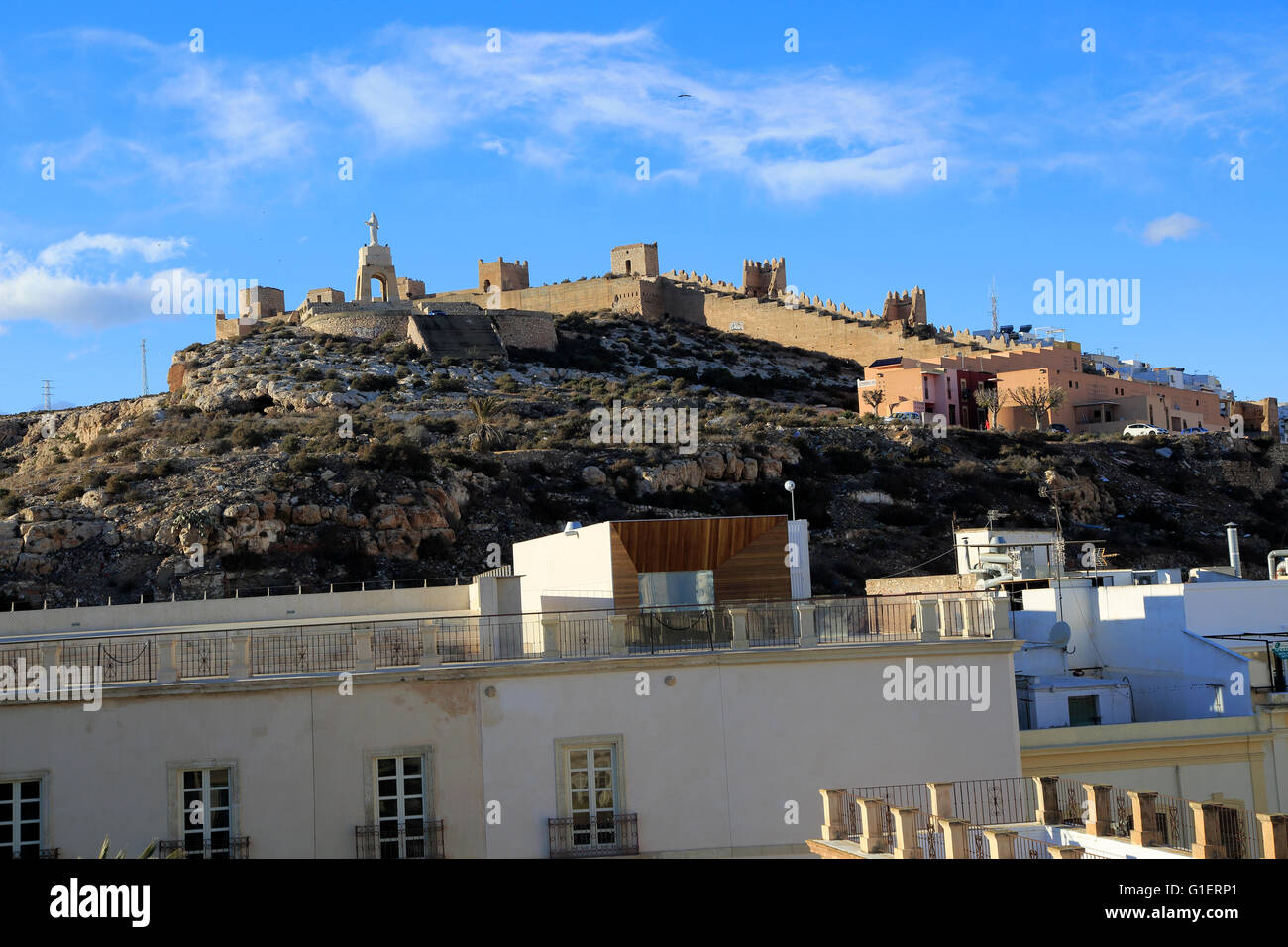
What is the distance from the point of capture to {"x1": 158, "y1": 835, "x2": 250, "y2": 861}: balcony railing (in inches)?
512

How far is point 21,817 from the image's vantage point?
12977 millimetres

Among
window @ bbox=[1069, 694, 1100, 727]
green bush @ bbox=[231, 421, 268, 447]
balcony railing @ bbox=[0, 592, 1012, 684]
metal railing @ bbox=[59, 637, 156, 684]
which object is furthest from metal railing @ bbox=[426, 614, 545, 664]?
green bush @ bbox=[231, 421, 268, 447]

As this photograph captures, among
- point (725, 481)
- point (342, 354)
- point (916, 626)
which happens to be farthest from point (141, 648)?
point (342, 354)

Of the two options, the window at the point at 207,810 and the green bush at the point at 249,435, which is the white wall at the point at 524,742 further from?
the green bush at the point at 249,435

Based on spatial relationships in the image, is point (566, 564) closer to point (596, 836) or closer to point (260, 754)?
point (596, 836)

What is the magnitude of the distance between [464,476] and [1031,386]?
34358mm

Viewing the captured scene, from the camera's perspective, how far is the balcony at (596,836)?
539 inches

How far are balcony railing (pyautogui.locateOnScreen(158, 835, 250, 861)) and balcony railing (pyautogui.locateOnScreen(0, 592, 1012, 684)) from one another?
1.56 meters

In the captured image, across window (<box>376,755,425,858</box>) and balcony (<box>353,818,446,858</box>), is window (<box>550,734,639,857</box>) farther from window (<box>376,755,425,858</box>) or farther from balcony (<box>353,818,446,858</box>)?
window (<box>376,755,425,858</box>)

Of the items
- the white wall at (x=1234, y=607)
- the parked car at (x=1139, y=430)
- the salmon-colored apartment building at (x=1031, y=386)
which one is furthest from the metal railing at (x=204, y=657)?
the parked car at (x=1139, y=430)

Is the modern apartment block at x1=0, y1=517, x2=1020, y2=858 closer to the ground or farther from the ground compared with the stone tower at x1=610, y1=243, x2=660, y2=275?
closer to the ground

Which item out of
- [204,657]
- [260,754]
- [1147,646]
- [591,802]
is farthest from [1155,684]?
[204,657]

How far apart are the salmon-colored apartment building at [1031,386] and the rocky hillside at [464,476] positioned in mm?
4638
